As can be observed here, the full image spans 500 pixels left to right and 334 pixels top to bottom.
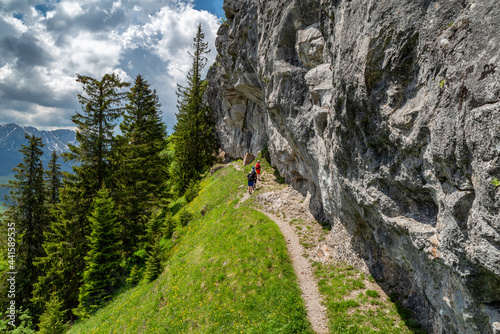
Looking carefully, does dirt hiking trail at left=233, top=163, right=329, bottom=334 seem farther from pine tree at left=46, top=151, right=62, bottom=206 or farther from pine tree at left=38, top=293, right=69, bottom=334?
pine tree at left=46, top=151, right=62, bottom=206

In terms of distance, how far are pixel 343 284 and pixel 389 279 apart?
6.78 ft

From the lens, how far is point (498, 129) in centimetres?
429

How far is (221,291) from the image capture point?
514 inches

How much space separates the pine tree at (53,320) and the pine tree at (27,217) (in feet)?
24.4

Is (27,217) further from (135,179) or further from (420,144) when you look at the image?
(420,144)

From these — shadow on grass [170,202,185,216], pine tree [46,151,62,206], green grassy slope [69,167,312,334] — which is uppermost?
pine tree [46,151,62,206]

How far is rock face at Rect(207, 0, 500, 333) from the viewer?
15.6 ft

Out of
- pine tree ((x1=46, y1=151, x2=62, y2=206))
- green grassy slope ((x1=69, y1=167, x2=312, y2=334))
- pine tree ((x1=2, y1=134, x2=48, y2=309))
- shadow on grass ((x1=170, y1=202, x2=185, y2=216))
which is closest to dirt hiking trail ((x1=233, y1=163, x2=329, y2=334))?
green grassy slope ((x1=69, y1=167, x2=312, y2=334))

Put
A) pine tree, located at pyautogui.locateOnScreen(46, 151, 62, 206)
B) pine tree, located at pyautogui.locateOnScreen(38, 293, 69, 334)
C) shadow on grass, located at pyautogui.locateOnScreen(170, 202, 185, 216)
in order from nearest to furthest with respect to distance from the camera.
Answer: pine tree, located at pyautogui.locateOnScreen(38, 293, 69, 334) < pine tree, located at pyautogui.locateOnScreen(46, 151, 62, 206) < shadow on grass, located at pyautogui.locateOnScreen(170, 202, 185, 216)

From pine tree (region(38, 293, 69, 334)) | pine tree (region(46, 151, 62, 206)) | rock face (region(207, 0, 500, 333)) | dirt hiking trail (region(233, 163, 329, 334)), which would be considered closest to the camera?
rock face (region(207, 0, 500, 333))

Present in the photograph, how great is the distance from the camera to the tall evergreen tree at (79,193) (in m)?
22.5

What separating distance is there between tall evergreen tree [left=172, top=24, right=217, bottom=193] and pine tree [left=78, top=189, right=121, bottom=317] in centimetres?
1512

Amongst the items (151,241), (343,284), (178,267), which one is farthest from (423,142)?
(151,241)

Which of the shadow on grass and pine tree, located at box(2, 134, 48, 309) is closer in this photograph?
pine tree, located at box(2, 134, 48, 309)
